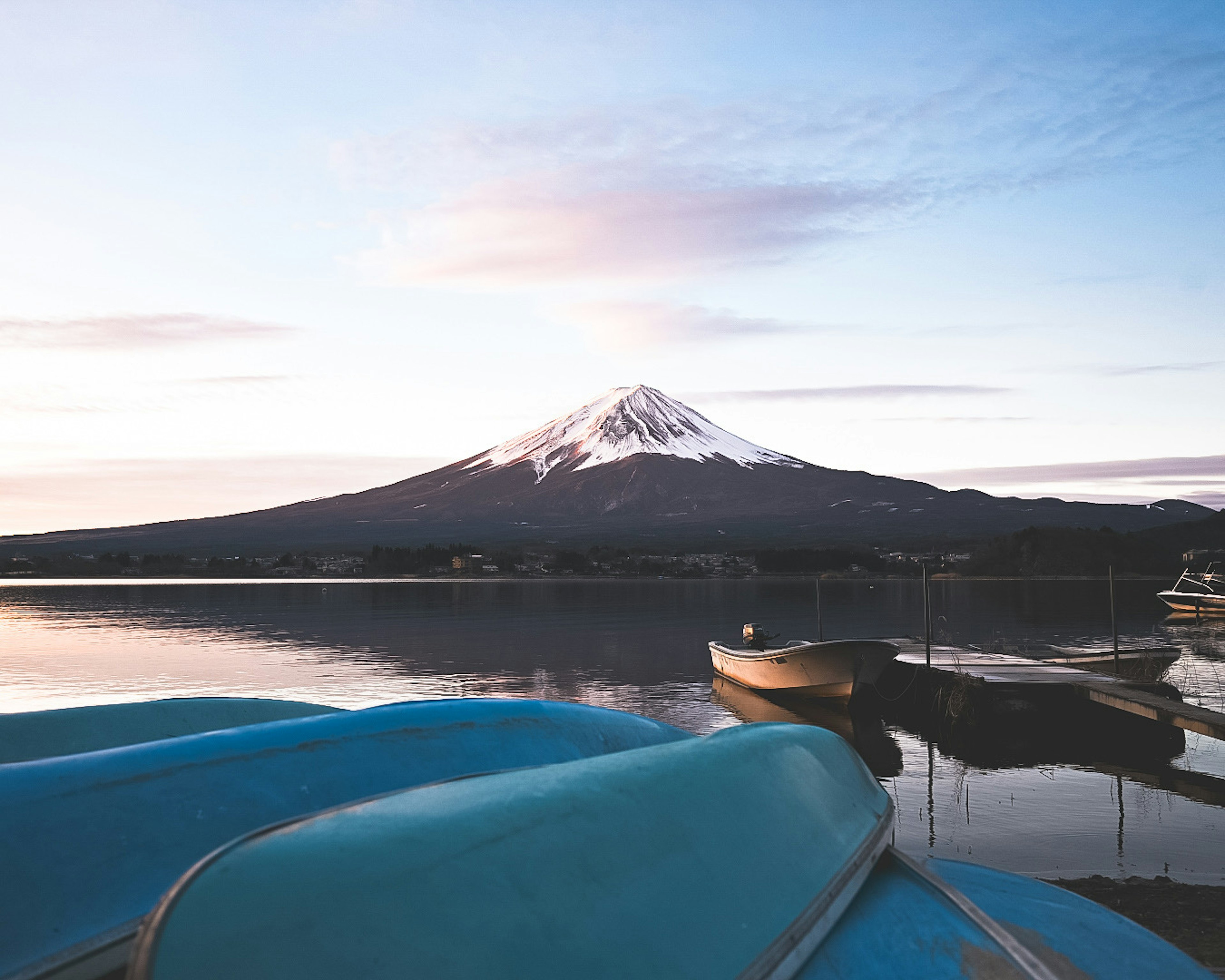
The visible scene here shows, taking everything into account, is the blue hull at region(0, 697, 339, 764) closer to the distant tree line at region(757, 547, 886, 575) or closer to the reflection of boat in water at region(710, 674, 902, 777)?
the reflection of boat in water at region(710, 674, 902, 777)

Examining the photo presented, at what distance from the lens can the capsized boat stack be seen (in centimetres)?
260

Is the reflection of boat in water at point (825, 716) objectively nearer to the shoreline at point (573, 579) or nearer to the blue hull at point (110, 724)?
the blue hull at point (110, 724)

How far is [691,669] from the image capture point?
2884 cm

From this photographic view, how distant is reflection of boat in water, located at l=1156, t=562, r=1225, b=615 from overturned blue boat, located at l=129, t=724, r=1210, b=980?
4846cm

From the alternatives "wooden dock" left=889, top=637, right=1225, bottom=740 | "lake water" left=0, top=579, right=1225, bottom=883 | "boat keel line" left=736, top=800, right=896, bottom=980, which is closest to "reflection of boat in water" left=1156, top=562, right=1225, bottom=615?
"lake water" left=0, top=579, right=1225, bottom=883

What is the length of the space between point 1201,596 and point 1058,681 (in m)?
34.7

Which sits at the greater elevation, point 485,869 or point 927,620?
point 485,869

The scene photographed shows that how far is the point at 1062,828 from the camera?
10633 mm

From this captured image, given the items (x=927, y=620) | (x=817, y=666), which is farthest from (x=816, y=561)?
(x=817, y=666)

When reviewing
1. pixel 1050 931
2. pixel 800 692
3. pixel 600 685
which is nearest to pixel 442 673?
pixel 600 685

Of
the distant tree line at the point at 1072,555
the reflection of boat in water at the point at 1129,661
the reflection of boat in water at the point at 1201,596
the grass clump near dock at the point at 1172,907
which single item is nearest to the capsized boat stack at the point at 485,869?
the grass clump near dock at the point at 1172,907

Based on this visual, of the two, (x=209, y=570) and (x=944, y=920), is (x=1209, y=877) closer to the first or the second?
(x=944, y=920)

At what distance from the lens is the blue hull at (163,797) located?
3.36m

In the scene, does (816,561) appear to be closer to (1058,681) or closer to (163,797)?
(1058,681)
